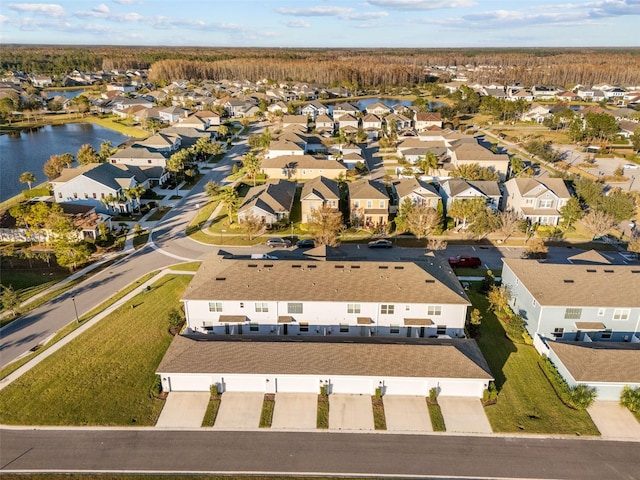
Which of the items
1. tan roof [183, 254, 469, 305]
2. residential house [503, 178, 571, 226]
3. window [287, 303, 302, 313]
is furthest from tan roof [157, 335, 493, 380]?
residential house [503, 178, 571, 226]

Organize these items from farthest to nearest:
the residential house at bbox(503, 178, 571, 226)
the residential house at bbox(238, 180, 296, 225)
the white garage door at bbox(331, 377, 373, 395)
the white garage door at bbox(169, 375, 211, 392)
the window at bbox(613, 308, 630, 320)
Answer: the residential house at bbox(503, 178, 571, 226), the residential house at bbox(238, 180, 296, 225), the window at bbox(613, 308, 630, 320), the white garage door at bbox(169, 375, 211, 392), the white garage door at bbox(331, 377, 373, 395)

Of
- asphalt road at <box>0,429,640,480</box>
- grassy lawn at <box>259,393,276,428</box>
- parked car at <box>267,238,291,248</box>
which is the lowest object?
asphalt road at <box>0,429,640,480</box>

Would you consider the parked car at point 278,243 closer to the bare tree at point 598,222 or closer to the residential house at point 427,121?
the bare tree at point 598,222

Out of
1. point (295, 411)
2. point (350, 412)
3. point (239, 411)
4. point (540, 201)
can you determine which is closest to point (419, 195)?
point (540, 201)

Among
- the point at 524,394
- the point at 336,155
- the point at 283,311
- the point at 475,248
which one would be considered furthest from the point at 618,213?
the point at 336,155

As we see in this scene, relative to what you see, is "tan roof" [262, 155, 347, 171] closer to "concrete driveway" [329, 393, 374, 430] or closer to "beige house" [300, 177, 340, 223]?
"beige house" [300, 177, 340, 223]

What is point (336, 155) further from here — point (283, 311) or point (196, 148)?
point (283, 311)

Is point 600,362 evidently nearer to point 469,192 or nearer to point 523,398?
point 523,398

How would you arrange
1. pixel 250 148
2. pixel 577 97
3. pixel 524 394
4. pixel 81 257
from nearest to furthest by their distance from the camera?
1. pixel 524 394
2. pixel 81 257
3. pixel 250 148
4. pixel 577 97
